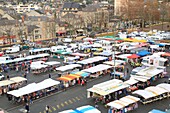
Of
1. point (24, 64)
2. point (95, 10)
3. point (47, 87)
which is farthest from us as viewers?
point (95, 10)

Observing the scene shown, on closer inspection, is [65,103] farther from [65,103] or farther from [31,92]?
[31,92]

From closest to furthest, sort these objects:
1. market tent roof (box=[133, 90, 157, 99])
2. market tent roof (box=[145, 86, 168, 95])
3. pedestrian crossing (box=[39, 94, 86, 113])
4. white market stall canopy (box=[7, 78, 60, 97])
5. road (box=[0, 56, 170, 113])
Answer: road (box=[0, 56, 170, 113]), pedestrian crossing (box=[39, 94, 86, 113]), market tent roof (box=[133, 90, 157, 99]), market tent roof (box=[145, 86, 168, 95]), white market stall canopy (box=[7, 78, 60, 97])

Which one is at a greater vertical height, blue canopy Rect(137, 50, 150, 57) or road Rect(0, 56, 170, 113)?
blue canopy Rect(137, 50, 150, 57)

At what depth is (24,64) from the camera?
96.6 ft

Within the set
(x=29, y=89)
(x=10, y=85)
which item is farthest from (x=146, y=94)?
(x=10, y=85)

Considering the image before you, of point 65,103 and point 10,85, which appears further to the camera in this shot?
point 10,85

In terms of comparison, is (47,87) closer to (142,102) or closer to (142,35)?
(142,102)

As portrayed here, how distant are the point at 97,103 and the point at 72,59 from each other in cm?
1236

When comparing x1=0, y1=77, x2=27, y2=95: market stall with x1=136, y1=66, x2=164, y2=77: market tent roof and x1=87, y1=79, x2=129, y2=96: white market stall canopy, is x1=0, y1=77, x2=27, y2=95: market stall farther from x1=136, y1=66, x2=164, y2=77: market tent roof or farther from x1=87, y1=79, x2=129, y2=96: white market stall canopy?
x1=136, y1=66, x2=164, y2=77: market tent roof

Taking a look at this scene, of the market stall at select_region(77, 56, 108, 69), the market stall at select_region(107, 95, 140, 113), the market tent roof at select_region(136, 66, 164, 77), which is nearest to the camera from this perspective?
the market stall at select_region(107, 95, 140, 113)

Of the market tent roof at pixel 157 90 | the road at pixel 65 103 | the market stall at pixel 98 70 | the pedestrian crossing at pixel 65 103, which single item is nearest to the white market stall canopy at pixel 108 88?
the road at pixel 65 103

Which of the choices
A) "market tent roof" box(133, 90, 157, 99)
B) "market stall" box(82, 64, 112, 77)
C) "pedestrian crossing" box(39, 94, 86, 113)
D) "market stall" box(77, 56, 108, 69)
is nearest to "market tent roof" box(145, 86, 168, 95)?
"market tent roof" box(133, 90, 157, 99)

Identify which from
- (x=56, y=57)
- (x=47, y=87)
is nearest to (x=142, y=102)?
(x=47, y=87)

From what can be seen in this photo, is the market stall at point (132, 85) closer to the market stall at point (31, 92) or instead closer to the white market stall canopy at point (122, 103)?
the white market stall canopy at point (122, 103)
